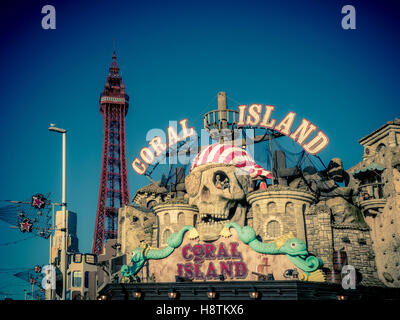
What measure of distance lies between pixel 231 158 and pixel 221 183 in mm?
3727

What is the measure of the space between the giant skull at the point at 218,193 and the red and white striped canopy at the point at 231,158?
3.25 ft

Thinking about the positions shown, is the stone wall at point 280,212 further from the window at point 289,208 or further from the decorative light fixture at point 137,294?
the decorative light fixture at point 137,294

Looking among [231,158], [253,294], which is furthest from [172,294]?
[231,158]

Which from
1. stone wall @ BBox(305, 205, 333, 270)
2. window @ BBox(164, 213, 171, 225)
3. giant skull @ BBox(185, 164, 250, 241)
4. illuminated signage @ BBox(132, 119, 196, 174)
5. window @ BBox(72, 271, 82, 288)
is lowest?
window @ BBox(72, 271, 82, 288)

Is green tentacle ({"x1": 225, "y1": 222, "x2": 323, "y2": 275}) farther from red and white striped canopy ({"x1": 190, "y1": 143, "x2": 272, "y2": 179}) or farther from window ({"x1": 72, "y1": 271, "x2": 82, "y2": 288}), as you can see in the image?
window ({"x1": 72, "y1": 271, "x2": 82, "y2": 288})

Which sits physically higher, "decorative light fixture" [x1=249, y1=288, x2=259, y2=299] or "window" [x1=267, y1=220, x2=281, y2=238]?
"window" [x1=267, y1=220, x2=281, y2=238]

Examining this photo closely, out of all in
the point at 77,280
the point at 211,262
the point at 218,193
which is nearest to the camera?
the point at 211,262

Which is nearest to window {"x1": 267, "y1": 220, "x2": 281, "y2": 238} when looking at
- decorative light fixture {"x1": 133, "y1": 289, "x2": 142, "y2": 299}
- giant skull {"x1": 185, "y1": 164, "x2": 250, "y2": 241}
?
giant skull {"x1": 185, "y1": 164, "x2": 250, "y2": 241}

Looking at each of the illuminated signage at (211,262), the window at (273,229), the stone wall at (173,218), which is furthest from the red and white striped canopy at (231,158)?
the illuminated signage at (211,262)

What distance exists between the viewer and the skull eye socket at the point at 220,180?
47344 mm

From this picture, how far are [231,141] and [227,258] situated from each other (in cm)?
1881

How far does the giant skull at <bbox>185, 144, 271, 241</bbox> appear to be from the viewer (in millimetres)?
46625

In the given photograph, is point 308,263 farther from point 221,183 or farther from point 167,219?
point 167,219

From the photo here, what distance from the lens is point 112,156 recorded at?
10975 centimetres
